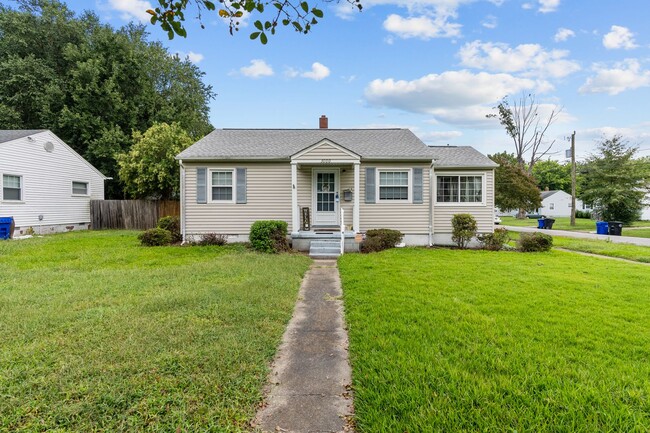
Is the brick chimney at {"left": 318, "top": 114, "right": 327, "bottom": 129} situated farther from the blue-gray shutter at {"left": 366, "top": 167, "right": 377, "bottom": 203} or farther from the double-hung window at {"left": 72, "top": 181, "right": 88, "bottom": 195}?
the double-hung window at {"left": 72, "top": 181, "right": 88, "bottom": 195}

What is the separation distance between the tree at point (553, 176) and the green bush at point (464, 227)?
5862cm

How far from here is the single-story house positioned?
11.4m

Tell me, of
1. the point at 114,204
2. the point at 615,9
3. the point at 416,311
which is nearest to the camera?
the point at 416,311

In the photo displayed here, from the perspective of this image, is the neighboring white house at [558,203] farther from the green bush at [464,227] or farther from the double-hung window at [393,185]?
the double-hung window at [393,185]

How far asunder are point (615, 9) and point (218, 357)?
1402cm

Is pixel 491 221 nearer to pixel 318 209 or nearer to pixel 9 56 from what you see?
pixel 318 209

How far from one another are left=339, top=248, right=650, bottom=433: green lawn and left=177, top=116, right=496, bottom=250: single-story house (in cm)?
520

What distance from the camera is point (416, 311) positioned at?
451 centimetres

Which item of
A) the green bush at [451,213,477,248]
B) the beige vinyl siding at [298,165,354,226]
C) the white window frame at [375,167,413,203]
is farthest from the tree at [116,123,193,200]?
the green bush at [451,213,477,248]

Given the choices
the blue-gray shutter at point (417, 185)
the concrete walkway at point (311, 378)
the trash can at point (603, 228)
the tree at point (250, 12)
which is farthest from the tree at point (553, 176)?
the tree at point (250, 12)

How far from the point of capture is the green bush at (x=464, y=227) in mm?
11148

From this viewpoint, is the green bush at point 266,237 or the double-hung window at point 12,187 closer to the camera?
the green bush at point 266,237

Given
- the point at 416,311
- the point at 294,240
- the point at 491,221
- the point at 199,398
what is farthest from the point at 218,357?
the point at 491,221

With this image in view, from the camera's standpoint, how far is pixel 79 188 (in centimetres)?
1733
